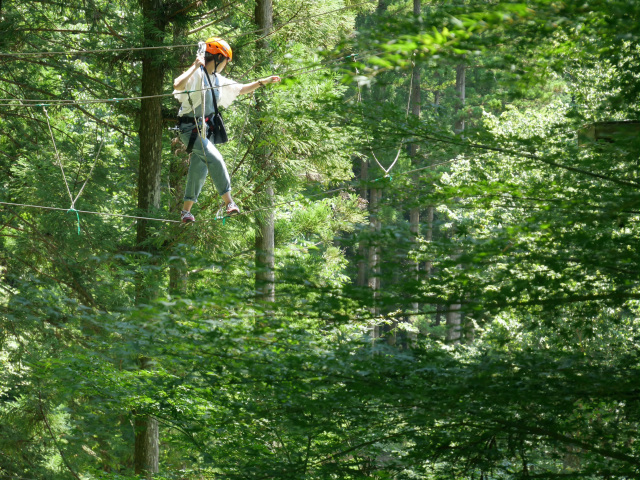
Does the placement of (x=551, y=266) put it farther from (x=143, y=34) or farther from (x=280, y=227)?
(x=280, y=227)

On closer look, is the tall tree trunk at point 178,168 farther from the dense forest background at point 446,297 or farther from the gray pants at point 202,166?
the dense forest background at point 446,297

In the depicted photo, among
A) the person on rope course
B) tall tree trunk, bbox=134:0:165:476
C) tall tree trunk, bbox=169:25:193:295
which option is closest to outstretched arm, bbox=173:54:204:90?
the person on rope course

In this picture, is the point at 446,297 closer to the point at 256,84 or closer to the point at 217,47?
the point at 256,84

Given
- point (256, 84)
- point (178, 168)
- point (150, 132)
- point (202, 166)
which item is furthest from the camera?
point (178, 168)

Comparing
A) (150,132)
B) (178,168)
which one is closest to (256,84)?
(150,132)

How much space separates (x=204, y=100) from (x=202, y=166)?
69cm

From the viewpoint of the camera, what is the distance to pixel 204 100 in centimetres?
541

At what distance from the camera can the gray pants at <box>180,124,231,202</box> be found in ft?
18.4

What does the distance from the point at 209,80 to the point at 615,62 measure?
3.36 metres

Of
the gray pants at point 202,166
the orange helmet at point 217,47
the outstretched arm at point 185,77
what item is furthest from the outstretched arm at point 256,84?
the gray pants at point 202,166

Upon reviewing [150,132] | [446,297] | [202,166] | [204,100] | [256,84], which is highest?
[256,84]

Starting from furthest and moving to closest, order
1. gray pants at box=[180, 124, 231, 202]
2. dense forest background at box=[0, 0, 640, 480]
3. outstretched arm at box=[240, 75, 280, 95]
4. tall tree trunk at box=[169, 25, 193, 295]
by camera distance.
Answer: tall tree trunk at box=[169, 25, 193, 295] < gray pants at box=[180, 124, 231, 202] < outstretched arm at box=[240, 75, 280, 95] < dense forest background at box=[0, 0, 640, 480]

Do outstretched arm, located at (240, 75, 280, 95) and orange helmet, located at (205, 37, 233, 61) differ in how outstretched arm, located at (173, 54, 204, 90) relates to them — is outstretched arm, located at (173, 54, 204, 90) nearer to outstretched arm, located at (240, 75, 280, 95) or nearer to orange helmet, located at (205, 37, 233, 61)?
orange helmet, located at (205, 37, 233, 61)

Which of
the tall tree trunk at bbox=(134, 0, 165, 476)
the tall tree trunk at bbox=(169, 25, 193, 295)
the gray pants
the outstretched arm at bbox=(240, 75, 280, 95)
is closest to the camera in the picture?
the outstretched arm at bbox=(240, 75, 280, 95)
